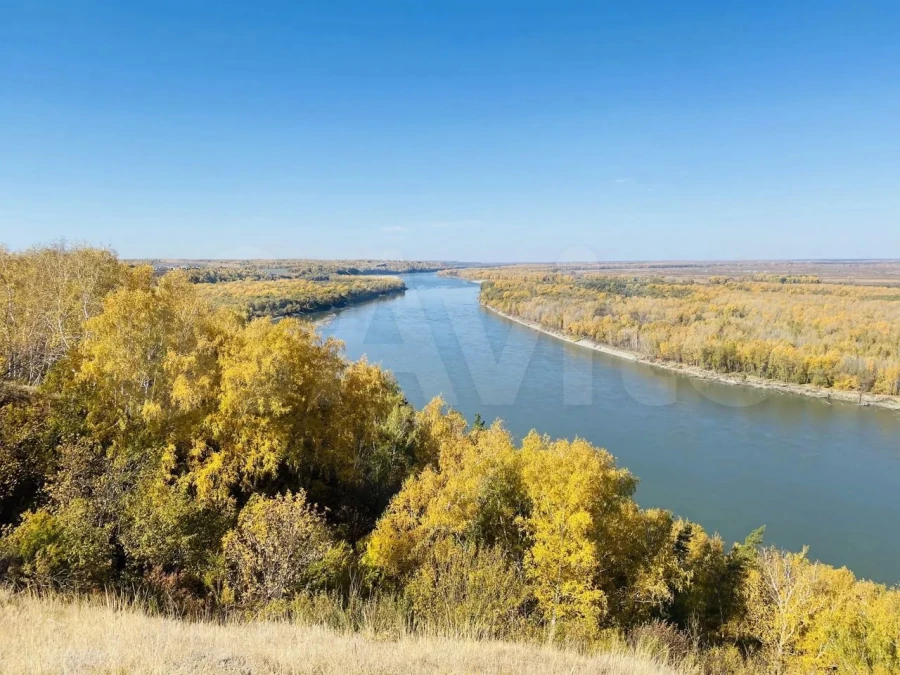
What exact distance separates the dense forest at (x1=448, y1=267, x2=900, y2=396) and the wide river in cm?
349

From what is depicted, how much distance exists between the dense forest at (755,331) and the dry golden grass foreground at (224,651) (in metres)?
41.3

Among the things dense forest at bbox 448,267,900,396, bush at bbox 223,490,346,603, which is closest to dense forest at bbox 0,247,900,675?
bush at bbox 223,490,346,603

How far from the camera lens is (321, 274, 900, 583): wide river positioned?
17.9 m

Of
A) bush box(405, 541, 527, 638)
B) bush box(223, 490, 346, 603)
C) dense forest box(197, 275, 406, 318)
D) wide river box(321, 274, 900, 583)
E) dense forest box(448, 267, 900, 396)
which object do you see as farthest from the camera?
dense forest box(197, 275, 406, 318)

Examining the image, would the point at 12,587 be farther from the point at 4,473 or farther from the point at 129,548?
the point at 4,473

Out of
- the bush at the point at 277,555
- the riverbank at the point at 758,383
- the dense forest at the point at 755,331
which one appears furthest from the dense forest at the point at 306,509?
the dense forest at the point at 755,331

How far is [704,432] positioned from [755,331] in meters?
24.8

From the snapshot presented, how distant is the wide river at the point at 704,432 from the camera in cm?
1789

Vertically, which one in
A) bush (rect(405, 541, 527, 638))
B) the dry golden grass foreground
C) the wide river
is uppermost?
the dry golden grass foreground

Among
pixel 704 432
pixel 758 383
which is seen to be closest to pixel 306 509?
pixel 704 432

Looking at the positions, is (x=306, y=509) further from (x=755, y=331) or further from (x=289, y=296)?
(x=289, y=296)

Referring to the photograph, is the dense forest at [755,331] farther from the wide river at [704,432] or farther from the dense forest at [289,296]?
the dense forest at [289,296]

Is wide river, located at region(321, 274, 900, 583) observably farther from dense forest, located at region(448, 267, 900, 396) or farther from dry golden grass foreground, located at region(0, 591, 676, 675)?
dry golden grass foreground, located at region(0, 591, 676, 675)

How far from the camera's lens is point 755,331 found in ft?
148
